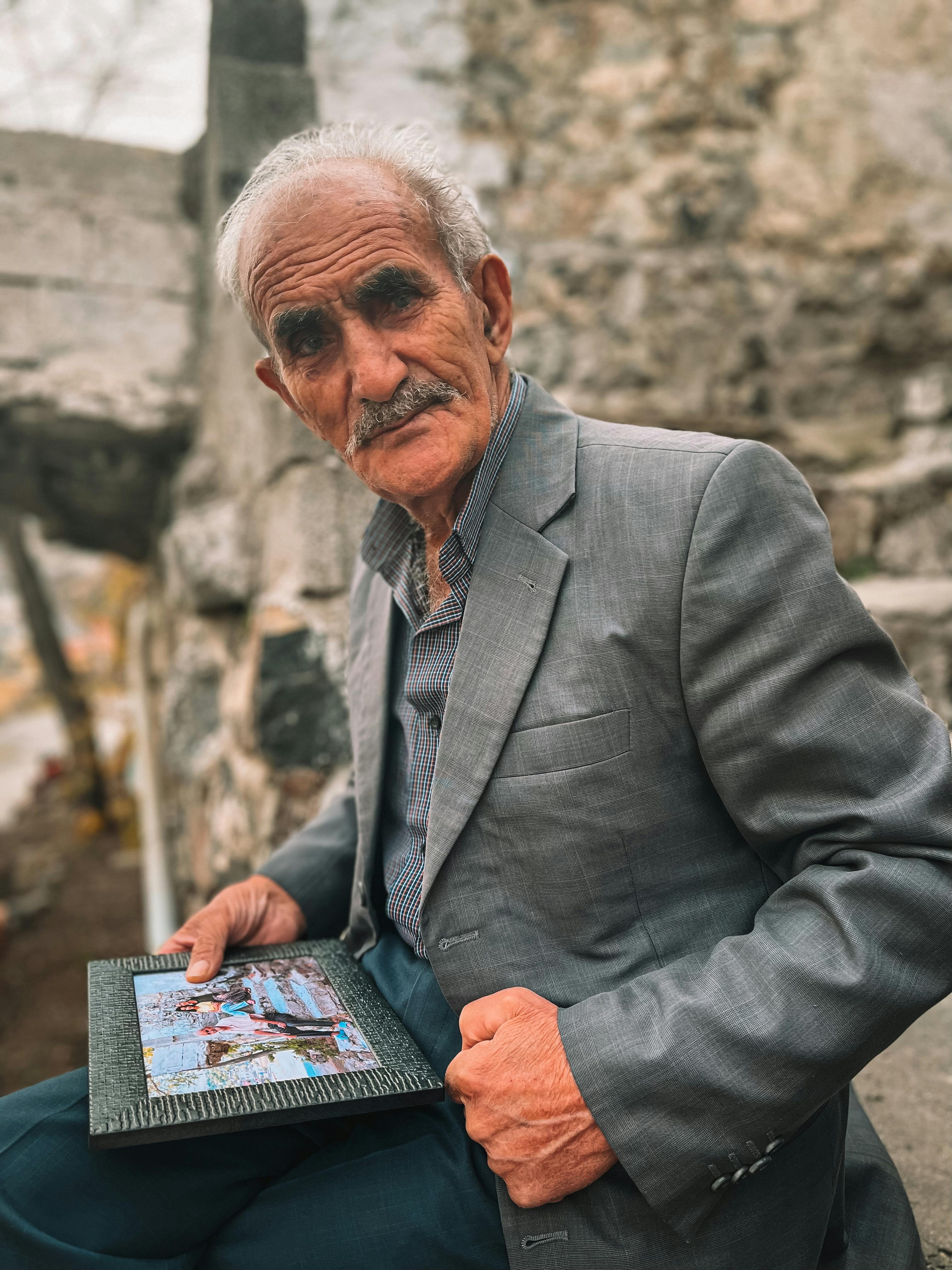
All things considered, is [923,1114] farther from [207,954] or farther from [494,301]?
[494,301]

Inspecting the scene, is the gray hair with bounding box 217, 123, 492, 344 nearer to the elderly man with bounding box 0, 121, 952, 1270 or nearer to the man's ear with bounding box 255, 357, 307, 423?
the elderly man with bounding box 0, 121, 952, 1270

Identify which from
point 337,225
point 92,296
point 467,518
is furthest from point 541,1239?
point 92,296

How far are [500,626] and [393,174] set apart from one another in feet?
2.01

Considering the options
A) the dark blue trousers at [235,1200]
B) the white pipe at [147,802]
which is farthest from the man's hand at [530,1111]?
the white pipe at [147,802]

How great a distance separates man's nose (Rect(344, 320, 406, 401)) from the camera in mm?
1140

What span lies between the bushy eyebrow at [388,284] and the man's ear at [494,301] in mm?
109

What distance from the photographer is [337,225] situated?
44.0 inches

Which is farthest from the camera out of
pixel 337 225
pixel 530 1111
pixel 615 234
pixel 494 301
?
pixel 615 234

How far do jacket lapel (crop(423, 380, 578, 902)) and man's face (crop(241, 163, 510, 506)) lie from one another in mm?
101

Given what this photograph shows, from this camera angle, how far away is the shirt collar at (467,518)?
1151mm

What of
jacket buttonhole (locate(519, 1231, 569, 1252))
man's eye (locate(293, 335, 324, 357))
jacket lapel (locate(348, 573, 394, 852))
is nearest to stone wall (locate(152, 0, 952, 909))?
jacket lapel (locate(348, 573, 394, 852))

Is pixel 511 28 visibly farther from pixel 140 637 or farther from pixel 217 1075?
pixel 140 637

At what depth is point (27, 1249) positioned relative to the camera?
3.01 feet

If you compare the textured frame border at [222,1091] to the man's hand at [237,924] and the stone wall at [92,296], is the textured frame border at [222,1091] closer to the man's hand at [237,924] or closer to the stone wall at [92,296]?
the man's hand at [237,924]
